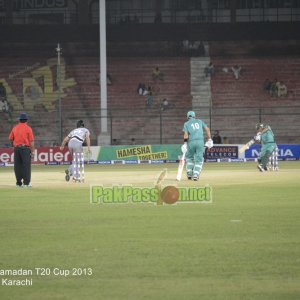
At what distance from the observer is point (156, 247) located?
13.3 m

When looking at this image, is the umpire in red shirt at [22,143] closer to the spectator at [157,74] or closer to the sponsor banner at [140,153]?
the sponsor banner at [140,153]

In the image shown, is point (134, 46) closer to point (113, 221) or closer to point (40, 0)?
point (40, 0)

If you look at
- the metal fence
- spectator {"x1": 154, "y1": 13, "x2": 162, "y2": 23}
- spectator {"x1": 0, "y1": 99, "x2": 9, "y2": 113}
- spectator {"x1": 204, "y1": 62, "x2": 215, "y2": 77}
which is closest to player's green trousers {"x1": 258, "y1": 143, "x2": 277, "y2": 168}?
the metal fence

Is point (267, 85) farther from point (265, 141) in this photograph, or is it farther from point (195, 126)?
point (195, 126)

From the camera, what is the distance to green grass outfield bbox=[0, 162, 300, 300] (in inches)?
401

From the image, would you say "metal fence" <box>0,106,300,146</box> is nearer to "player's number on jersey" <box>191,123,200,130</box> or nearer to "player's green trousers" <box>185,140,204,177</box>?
"player's green trousers" <box>185,140,204,177</box>

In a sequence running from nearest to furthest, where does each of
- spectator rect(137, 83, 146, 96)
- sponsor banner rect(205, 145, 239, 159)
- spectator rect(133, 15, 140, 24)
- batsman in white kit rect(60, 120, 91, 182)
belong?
batsman in white kit rect(60, 120, 91, 182)
sponsor banner rect(205, 145, 239, 159)
spectator rect(137, 83, 146, 96)
spectator rect(133, 15, 140, 24)

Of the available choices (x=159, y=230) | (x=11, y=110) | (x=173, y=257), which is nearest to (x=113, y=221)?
(x=159, y=230)

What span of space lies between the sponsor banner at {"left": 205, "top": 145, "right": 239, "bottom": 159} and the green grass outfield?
84.1ft

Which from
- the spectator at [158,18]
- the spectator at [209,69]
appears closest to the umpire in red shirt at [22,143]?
the spectator at [209,69]

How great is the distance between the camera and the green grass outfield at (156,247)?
33.4 feet

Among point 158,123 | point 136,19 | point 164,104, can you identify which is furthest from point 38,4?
point 158,123

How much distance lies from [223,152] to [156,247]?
35627 millimetres

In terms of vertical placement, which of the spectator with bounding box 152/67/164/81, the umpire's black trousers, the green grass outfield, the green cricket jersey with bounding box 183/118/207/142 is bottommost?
the green grass outfield
